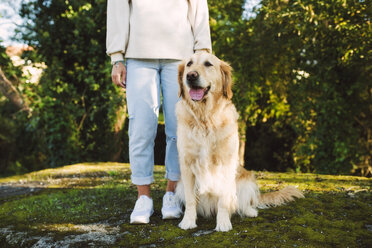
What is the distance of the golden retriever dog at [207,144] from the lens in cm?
240

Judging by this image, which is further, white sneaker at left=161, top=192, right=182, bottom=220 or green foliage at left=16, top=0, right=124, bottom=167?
green foliage at left=16, top=0, right=124, bottom=167

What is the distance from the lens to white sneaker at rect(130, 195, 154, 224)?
2.49 m

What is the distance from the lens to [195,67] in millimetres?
2498

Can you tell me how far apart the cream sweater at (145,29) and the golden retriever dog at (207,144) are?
232 millimetres

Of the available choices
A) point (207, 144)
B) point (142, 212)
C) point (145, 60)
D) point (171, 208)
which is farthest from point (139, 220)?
point (145, 60)

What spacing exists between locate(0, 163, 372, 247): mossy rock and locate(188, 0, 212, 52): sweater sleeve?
157 centimetres

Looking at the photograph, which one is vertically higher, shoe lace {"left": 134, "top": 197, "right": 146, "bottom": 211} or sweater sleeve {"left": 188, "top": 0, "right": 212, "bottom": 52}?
sweater sleeve {"left": 188, "top": 0, "right": 212, "bottom": 52}

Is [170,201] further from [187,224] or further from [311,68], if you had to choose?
[311,68]

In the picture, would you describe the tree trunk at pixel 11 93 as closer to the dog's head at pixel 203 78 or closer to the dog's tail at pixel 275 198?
the dog's head at pixel 203 78

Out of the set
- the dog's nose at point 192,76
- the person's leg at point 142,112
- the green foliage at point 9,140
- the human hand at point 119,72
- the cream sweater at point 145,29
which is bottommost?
the green foliage at point 9,140

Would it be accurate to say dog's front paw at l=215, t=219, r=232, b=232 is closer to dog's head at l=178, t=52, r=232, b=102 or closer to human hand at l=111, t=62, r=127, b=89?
dog's head at l=178, t=52, r=232, b=102

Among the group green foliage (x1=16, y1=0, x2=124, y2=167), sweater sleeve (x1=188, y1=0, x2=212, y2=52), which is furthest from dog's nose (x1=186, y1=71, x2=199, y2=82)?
green foliage (x1=16, y1=0, x2=124, y2=167)

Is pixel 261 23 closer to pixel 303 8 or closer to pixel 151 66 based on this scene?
pixel 303 8

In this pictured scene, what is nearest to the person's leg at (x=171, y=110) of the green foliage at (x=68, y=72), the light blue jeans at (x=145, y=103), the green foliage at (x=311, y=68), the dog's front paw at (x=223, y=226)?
the light blue jeans at (x=145, y=103)
